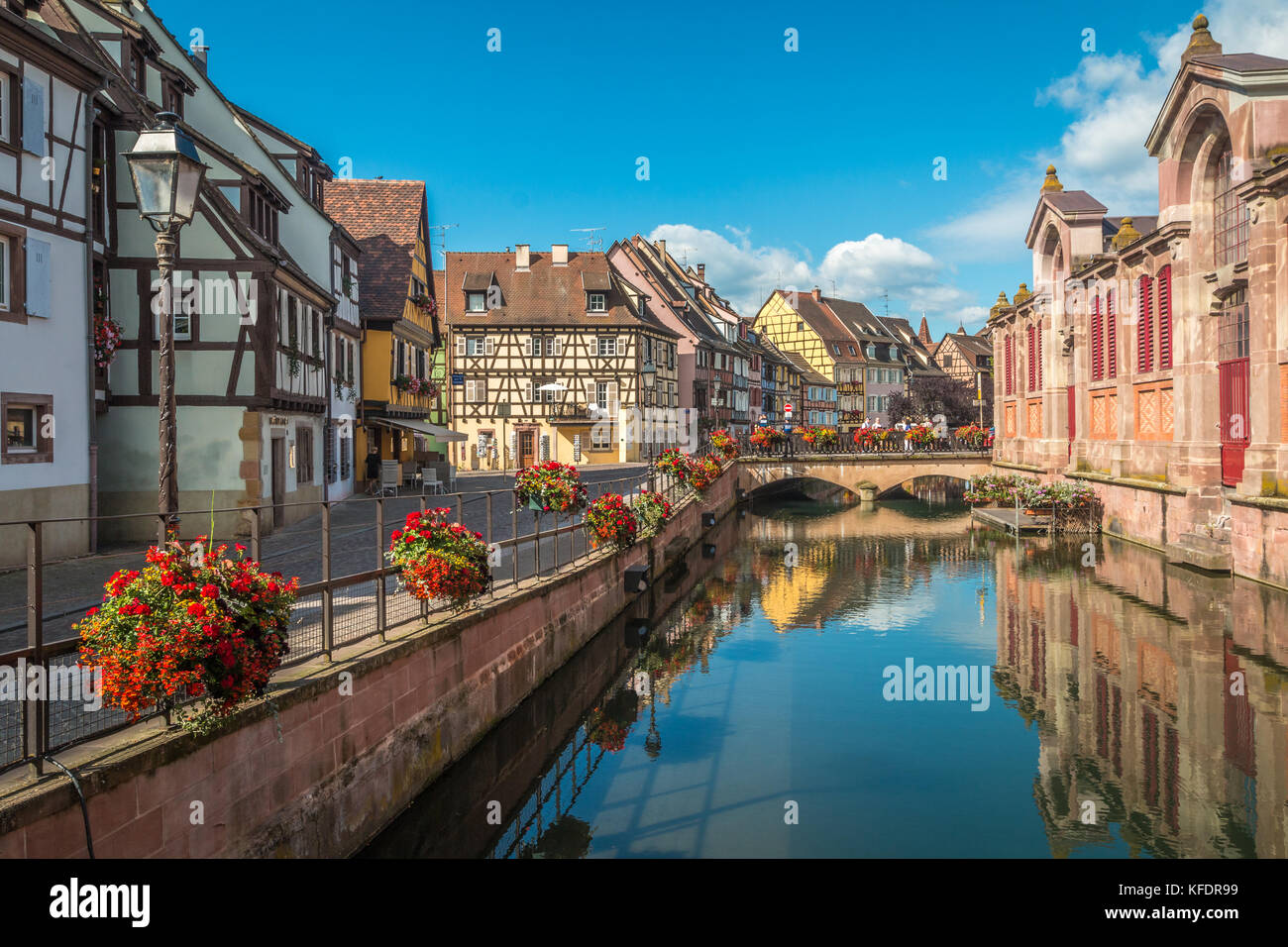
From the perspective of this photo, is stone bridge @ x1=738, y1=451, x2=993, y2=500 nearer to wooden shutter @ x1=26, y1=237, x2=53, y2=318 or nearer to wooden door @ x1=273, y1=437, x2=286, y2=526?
wooden door @ x1=273, y1=437, x2=286, y2=526

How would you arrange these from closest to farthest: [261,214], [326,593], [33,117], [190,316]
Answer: [326,593], [33,117], [190,316], [261,214]

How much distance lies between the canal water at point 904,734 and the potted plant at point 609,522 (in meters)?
1.92

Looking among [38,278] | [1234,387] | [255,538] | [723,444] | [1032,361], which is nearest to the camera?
[255,538]

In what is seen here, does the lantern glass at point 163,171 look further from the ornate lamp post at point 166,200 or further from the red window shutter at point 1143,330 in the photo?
the red window shutter at point 1143,330

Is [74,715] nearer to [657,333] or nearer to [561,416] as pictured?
[561,416]

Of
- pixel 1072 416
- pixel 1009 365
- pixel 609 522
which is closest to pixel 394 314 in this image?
pixel 609 522

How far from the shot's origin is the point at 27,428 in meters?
15.3

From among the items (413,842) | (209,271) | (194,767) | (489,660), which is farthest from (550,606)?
(209,271)

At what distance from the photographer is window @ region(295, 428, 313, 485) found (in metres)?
23.7

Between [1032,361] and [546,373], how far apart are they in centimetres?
2428

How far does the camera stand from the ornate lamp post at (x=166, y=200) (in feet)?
25.5

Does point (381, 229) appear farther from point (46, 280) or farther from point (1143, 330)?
point (1143, 330)

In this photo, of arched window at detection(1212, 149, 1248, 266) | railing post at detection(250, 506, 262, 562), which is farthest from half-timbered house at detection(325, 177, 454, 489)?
railing post at detection(250, 506, 262, 562)

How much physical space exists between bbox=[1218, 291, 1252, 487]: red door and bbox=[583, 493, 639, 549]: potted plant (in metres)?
15.3
